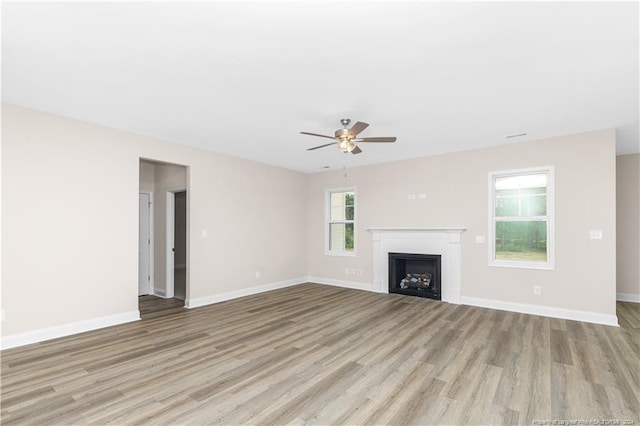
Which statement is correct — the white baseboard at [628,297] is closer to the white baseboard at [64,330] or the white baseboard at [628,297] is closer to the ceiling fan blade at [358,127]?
the ceiling fan blade at [358,127]

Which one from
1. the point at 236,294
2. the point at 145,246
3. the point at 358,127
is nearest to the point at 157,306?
the point at 236,294

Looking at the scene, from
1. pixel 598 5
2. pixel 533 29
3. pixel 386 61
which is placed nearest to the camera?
pixel 598 5

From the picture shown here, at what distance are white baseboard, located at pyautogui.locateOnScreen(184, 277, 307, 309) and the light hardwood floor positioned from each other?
64 centimetres

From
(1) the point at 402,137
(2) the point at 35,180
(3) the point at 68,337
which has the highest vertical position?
(1) the point at 402,137

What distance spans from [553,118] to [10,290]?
6.74m

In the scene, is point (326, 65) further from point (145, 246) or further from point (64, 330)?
point (145, 246)

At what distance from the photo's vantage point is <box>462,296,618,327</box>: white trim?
4262 mm

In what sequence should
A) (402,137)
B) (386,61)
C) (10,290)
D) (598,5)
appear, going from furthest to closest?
(402,137)
(10,290)
(386,61)
(598,5)

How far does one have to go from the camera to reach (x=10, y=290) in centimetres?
338

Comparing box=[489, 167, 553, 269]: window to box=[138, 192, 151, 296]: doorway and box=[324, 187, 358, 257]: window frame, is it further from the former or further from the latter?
box=[138, 192, 151, 296]: doorway

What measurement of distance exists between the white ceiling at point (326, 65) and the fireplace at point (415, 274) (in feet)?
8.48

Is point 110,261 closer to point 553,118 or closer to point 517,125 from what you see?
point 517,125

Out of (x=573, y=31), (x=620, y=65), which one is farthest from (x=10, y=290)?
(x=620, y=65)

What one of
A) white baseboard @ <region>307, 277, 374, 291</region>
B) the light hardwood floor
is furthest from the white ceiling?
white baseboard @ <region>307, 277, 374, 291</region>
